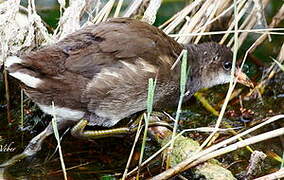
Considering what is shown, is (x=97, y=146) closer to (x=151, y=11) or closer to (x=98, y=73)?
(x=98, y=73)

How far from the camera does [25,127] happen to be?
14.0ft

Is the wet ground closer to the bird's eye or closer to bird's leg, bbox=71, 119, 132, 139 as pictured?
bird's leg, bbox=71, 119, 132, 139

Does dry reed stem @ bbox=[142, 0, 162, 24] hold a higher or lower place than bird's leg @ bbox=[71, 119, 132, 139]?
higher

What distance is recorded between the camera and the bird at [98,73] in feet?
11.9

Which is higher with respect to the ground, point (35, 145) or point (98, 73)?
point (98, 73)

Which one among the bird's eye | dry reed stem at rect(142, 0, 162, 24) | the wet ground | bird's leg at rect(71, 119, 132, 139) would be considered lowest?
the wet ground

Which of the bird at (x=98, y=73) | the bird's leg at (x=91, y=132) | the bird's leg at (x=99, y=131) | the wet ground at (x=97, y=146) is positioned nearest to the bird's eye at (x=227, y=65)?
the wet ground at (x=97, y=146)

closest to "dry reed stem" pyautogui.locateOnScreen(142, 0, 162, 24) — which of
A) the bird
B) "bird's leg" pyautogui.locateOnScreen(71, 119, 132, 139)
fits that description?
the bird

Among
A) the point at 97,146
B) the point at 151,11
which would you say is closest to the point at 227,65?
the point at 151,11

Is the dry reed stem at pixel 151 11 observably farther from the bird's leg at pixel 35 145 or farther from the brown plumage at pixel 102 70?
the bird's leg at pixel 35 145

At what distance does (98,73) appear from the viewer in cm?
367

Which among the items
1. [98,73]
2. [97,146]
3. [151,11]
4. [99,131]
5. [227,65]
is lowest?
[97,146]

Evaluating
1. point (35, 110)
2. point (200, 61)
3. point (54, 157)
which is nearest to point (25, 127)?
point (35, 110)

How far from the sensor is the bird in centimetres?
364
